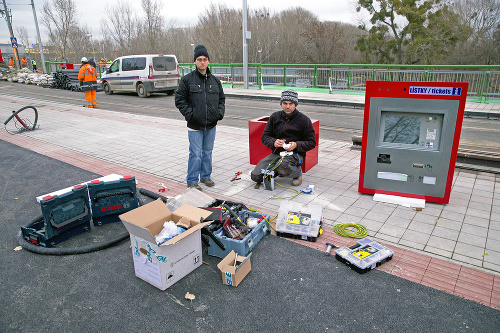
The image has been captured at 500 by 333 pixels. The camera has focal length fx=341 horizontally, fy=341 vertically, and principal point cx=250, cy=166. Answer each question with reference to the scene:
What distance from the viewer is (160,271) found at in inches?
118

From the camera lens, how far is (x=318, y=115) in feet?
42.3

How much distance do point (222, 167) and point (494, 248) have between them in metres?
4.37

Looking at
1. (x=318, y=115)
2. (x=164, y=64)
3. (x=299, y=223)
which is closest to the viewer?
(x=299, y=223)

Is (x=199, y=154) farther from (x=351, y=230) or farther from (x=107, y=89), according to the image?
(x=107, y=89)

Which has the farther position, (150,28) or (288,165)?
(150,28)

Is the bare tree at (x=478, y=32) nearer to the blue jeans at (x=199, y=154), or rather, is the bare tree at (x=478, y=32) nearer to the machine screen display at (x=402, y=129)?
the machine screen display at (x=402, y=129)

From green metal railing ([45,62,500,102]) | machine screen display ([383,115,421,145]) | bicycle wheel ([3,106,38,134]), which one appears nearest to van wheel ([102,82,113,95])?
green metal railing ([45,62,500,102])

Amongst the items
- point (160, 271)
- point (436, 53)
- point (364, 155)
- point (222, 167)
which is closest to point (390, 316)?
point (160, 271)

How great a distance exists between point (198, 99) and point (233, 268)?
2836 mm

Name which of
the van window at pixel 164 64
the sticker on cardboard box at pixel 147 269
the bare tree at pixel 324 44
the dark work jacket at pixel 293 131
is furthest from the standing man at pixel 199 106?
the bare tree at pixel 324 44

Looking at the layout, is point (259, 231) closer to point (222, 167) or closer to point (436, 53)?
point (222, 167)

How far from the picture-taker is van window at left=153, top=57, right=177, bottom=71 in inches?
689

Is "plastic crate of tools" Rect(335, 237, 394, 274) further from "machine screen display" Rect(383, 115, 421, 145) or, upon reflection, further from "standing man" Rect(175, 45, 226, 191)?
"standing man" Rect(175, 45, 226, 191)

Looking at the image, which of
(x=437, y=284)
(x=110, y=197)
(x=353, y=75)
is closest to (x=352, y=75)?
(x=353, y=75)
